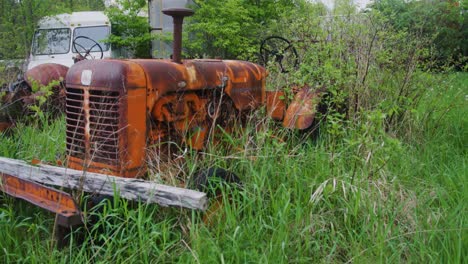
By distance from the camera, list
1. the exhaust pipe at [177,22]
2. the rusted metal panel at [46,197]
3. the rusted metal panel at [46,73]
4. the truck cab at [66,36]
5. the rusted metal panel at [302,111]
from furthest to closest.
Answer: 1. the truck cab at [66,36]
2. the rusted metal panel at [46,73]
3. the rusted metal panel at [302,111]
4. the exhaust pipe at [177,22]
5. the rusted metal panel at [46,197]

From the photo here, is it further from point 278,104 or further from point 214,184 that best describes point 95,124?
point 278,104

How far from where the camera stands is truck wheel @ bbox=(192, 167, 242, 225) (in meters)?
2.71

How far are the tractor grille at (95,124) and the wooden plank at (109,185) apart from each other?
0.65 feet

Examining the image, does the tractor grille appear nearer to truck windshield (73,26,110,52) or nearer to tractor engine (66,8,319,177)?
tractor engine (66,8,319,177)

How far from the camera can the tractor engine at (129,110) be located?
2.83 m

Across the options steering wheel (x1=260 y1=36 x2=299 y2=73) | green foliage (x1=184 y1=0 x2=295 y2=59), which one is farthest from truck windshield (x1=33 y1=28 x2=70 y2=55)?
steering wheel (x1=260 y1=36 x2=299 y2=73)

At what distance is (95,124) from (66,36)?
27.1 ft

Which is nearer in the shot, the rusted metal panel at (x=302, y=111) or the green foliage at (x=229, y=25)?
the rusted metal panel at (x=302, y=111)

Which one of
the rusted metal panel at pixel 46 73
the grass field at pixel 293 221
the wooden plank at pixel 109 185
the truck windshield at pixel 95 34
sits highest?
the truck windshield at pixel 95 34

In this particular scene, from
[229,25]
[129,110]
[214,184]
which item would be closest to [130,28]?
[229,25]

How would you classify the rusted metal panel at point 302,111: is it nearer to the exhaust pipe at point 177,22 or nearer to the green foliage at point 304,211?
the green foliage at point 304,211

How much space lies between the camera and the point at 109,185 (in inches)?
101

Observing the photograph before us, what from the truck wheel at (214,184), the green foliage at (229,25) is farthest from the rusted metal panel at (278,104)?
the green foliage at (229,25)

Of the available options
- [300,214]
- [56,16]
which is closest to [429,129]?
[300,214]
